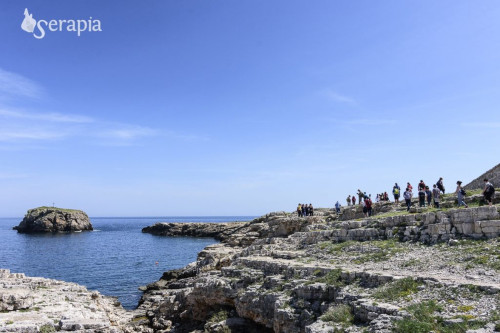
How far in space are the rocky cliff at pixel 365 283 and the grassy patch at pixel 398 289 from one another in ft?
0.13

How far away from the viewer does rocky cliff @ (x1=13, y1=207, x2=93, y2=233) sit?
133375mm

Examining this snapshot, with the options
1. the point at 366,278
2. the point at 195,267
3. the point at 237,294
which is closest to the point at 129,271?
the point at 195,267

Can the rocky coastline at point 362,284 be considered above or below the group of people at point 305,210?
below

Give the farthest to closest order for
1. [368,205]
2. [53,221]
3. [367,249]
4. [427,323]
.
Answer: [53,221]
[368,205]
[367,249]
[427,323]

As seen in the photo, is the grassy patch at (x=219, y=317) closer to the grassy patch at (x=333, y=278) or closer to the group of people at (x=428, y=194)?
the grassy patch at (x=333, y=278)

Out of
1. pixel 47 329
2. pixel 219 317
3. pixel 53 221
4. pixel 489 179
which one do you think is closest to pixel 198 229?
pixel 53 221

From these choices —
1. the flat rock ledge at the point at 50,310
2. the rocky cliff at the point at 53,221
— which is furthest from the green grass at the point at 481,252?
the rocky cliff at the point at 53,221

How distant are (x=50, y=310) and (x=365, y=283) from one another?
18.8m

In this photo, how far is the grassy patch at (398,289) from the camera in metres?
13.3

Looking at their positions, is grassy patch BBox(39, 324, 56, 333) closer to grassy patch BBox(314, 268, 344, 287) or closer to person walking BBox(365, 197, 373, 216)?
grassy patch BBox(314, 268, 344, 287)

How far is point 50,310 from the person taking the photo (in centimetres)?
2166

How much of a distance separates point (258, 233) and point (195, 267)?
513 inches

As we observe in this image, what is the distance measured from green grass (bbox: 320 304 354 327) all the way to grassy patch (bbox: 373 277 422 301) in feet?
4.16

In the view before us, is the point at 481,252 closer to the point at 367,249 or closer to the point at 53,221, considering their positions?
the point at 367,249
